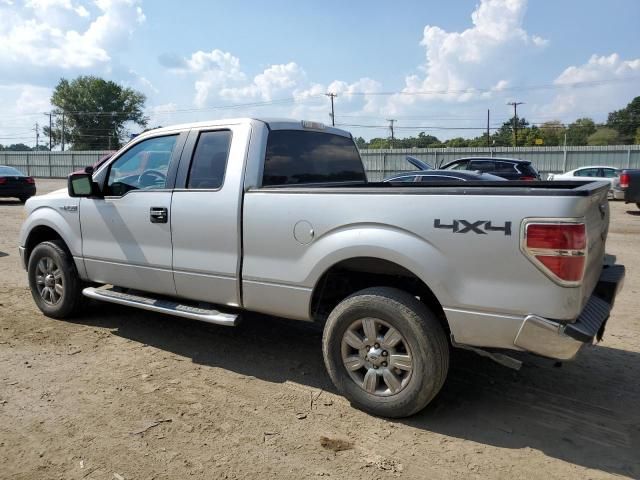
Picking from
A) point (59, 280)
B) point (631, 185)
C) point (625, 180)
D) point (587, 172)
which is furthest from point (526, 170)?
point (59, 280)

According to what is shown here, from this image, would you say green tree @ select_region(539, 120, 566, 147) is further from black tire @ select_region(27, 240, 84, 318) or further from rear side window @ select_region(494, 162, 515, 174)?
black tire @ select_region(27, 240, 84, 318)

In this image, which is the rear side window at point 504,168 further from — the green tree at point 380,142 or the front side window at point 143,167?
the green tree at point 380,142

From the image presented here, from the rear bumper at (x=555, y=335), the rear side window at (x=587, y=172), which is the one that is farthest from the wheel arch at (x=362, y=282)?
the rear side window at (x=587, y=172)

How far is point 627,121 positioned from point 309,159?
287 feet

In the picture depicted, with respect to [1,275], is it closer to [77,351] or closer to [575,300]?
[77,351]

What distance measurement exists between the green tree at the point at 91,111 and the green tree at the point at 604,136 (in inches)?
2766

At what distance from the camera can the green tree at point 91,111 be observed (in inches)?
3403

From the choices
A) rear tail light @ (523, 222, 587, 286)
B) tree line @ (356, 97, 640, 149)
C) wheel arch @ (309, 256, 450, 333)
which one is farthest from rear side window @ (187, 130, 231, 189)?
tree line @ (356, 97, 640, 149)

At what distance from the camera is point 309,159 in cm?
474

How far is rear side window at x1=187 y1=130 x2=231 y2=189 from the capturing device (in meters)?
4.32

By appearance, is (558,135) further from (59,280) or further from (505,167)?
(59,280)

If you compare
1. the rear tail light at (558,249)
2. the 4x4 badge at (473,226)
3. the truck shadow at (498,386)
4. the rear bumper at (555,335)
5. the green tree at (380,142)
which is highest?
the green tree at (380,142)

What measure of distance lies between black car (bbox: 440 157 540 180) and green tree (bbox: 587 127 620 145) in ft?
210

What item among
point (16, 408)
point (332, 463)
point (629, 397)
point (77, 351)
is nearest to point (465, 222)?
point (332, 463)
